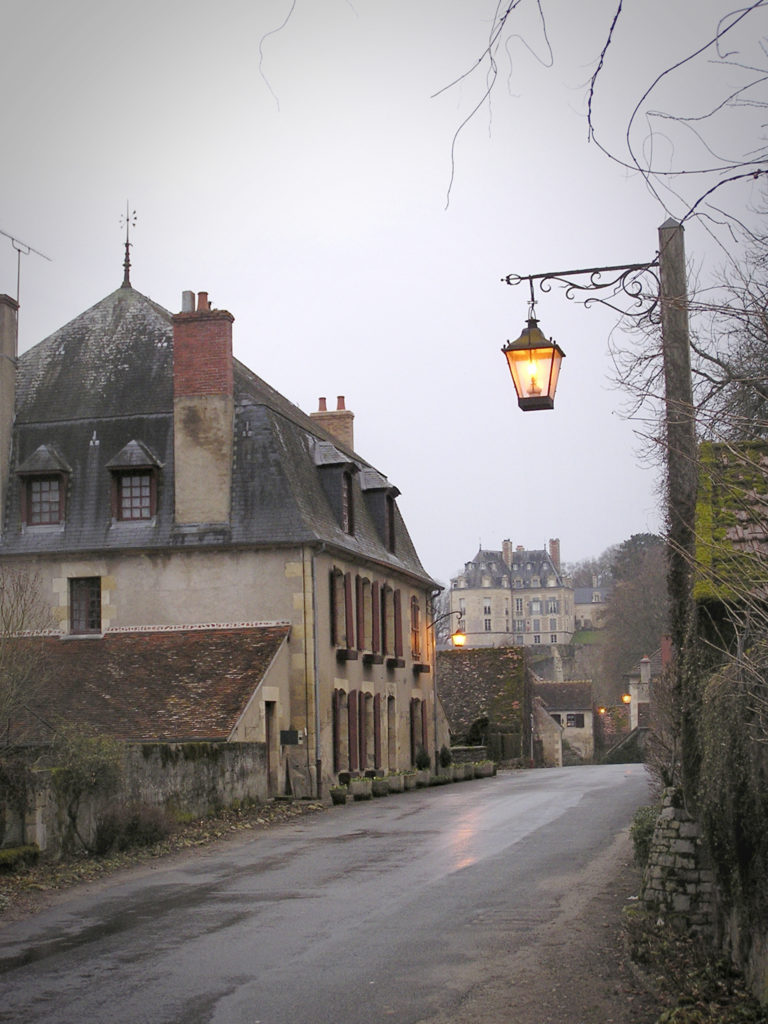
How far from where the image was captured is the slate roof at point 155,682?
74.0ft

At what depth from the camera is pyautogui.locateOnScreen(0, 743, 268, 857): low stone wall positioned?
49.9ft

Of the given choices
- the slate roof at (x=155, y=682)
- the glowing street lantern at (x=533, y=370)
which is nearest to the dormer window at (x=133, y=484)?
the slate roof at (x=155, y=682)

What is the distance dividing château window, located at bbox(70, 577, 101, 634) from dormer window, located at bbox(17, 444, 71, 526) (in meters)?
1.47

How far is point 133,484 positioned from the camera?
1101 inches

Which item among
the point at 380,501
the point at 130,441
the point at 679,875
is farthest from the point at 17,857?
the point at 380,501

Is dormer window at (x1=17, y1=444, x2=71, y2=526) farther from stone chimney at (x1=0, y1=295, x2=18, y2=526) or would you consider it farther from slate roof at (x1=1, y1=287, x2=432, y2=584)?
stone chimney at (x1=0, y1=295, x2=18, y2=526)

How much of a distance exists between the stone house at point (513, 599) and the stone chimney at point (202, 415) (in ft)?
421

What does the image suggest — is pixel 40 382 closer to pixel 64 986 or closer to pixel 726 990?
pixel 64 986

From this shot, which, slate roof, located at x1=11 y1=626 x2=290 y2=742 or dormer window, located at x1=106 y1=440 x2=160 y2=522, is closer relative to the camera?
slate roof, located at x1=11 y1=626 x2=290 y2=742

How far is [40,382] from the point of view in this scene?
98.0 feet

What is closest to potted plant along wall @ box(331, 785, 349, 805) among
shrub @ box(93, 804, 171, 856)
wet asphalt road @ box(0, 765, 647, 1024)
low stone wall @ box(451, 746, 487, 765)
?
wet asphalt road @ box(0, 765, 647, 1024)

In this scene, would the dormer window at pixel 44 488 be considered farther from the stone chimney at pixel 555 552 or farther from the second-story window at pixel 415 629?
the stone chimney at pixel 555 552

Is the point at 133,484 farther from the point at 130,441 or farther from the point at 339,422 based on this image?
the point at 339,422

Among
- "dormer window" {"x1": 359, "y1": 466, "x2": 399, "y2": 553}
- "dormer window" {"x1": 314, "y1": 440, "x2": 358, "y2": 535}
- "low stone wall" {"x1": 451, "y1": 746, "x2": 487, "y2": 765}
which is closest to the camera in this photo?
"dormer window" {"x1": 314, "y1": 440, "x2": 358, "y2": 535}
